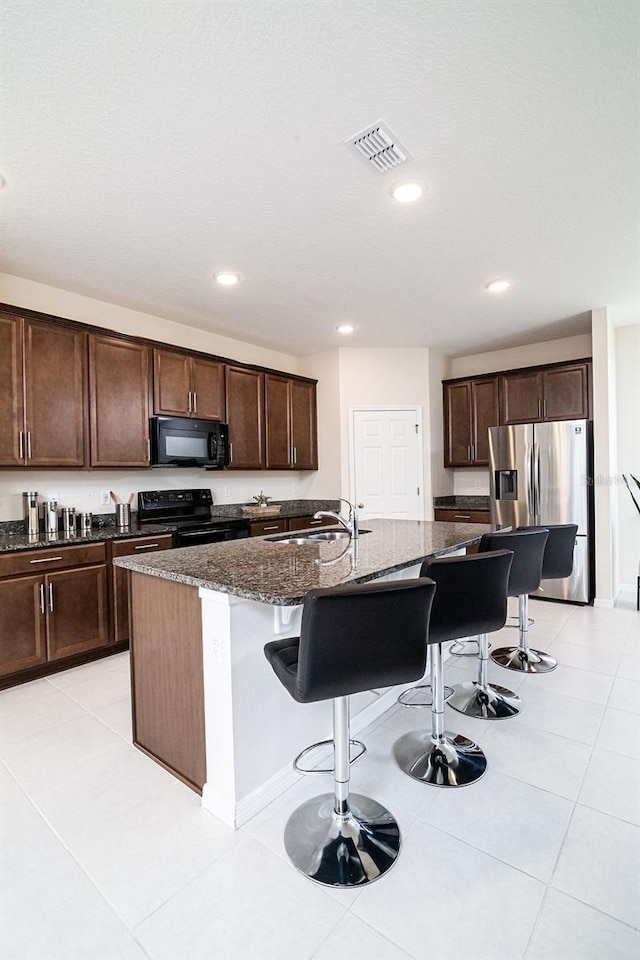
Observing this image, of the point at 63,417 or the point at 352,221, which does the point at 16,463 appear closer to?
the point at 63,417

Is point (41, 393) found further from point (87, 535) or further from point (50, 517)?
point (87, 535)

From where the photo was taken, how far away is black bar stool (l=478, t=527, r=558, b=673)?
234cm

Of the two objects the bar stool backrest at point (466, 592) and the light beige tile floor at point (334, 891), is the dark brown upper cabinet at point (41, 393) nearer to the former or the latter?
the light beige tile floor at point (334, 891)

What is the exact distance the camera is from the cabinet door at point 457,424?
5.18 meters

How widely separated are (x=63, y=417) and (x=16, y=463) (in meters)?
0.45

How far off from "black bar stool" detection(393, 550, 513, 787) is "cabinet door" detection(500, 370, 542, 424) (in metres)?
3.39

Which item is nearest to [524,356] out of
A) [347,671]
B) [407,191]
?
[407,191]

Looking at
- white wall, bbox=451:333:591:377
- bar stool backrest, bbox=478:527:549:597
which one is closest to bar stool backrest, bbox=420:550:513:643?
bar stool backrest, bbox=478:527:549:597

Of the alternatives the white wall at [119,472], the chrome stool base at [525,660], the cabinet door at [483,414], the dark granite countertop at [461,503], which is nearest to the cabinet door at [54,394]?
the white wall at [119,472]

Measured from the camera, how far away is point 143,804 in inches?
68.2

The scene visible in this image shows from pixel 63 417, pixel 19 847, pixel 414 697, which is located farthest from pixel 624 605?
pixel 63 417

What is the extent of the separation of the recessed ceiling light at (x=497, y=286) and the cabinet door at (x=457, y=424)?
1648 mm

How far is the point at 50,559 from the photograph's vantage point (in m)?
2.87

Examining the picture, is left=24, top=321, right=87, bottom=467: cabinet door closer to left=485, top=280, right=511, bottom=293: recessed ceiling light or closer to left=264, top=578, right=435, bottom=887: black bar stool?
left=264, top=578, right=435, bottom=887: black bar stool
